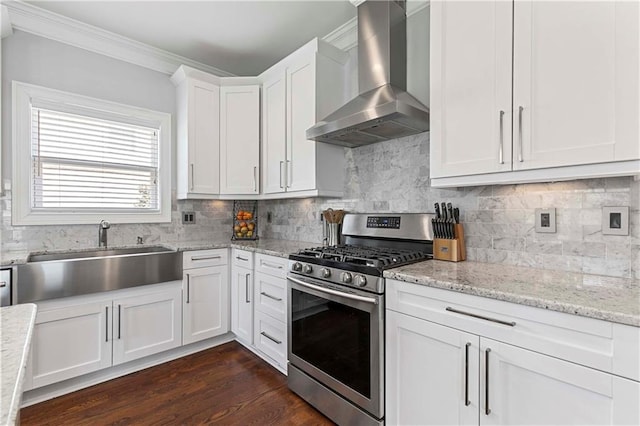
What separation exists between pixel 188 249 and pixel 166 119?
1.40 meters

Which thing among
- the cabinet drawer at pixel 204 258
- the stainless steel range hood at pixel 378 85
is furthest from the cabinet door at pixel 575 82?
the cabinet drawer at pixel 204 258

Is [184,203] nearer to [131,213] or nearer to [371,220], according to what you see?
[131,213]

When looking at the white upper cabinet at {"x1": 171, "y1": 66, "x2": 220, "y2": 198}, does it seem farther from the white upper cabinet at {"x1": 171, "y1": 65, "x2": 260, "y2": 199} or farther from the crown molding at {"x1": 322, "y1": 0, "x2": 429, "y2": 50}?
the crown molding at {"x1": 322, "y1": 0, "x2": 429, "y2": 50}

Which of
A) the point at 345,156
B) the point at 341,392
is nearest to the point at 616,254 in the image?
the point at 341,392

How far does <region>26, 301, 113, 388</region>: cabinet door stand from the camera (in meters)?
2.05

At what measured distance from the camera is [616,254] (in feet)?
4.78

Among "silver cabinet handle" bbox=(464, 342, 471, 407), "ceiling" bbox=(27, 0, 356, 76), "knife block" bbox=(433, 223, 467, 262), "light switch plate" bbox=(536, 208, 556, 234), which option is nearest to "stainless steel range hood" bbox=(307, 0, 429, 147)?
"ceiling" bbox=(27, 0, 356, 76)

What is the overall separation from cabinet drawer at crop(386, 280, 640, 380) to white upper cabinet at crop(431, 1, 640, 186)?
24.1 inches

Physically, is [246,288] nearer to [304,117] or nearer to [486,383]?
[304,117]

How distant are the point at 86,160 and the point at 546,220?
3439 millimetres

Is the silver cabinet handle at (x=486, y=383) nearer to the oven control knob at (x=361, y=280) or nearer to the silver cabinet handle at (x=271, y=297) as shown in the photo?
the oven control knob at (x=361, y=280)

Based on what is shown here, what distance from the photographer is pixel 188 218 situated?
130 inches

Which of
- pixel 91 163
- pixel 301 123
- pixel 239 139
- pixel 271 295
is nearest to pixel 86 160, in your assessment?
pixel 91 163

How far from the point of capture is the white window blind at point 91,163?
257 cm
